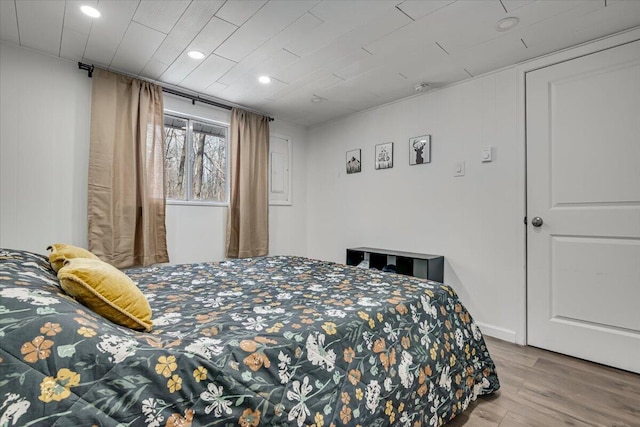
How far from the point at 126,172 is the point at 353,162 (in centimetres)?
243

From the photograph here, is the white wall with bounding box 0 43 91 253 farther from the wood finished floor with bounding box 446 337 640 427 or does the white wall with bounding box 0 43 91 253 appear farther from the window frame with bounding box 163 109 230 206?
the wood finished floor with bounding box 446 337 640 427

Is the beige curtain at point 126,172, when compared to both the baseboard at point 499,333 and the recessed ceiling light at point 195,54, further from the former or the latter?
the baseboard at point 499,333

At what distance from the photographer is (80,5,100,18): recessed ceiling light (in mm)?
1900

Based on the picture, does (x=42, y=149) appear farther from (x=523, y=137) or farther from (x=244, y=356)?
(x=523, y=137)

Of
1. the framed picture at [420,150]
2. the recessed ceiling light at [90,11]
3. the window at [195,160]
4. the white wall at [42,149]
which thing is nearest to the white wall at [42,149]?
the white wall at [42,149]

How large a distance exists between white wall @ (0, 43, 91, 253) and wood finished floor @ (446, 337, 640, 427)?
10.4 ft

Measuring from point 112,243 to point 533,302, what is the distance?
3.59 m

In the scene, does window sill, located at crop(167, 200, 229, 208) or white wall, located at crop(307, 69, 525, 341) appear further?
window sill, located at crop(167, 200, 229, 208)

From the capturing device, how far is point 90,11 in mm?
1931

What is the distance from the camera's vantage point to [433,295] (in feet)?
5.07

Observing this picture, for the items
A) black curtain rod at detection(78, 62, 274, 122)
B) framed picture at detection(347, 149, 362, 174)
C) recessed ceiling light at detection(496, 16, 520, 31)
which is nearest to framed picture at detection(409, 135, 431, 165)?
framed picture at detection(347, 149, 362, 174)

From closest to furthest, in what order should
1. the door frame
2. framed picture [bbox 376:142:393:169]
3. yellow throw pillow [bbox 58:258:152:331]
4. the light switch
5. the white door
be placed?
yellow throw pillow [bbox 58:258:152:331]
the white door
the door frame
the light switch
framed picture [bbox 376:142:393:169]

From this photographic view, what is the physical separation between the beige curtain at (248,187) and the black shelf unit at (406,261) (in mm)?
1152

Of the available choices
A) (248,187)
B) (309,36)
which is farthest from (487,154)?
(248,187)
